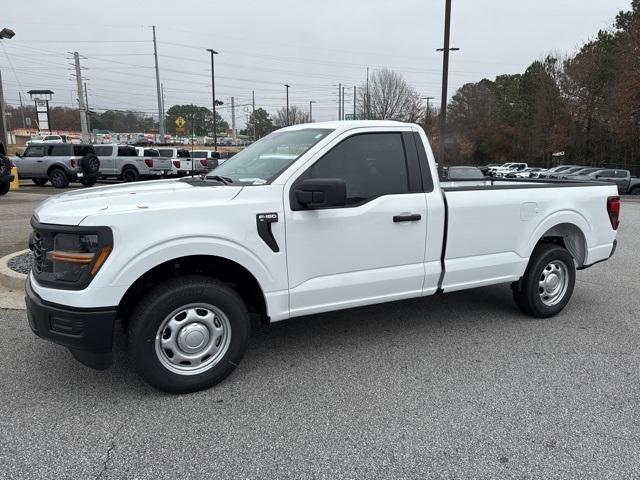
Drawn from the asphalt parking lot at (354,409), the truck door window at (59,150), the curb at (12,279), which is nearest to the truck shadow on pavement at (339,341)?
the asphalt parking lot at (354,409)

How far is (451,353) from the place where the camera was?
418 centimetres

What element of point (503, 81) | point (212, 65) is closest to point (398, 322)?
point (212, 65)

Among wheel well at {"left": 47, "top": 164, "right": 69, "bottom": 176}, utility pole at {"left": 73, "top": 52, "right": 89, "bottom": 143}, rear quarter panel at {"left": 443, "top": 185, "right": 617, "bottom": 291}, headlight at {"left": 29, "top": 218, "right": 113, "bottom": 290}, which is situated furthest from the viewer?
utility pole at {"left": 73, "top": 52, "right": 89, "bottom": 143}

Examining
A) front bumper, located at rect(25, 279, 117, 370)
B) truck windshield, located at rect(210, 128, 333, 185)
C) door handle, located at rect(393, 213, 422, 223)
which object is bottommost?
front bumper, located at rect(25, 279, 117, 370)

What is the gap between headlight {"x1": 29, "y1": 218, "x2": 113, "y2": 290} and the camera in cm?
300

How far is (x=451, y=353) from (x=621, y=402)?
4.08ft

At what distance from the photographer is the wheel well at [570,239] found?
5.14 m

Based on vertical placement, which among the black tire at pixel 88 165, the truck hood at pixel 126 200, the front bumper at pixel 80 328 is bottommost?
the front bumper at pixel 80 328

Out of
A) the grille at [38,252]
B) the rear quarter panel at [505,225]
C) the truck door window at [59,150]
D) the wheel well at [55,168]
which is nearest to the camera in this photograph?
the grille at [38,252]

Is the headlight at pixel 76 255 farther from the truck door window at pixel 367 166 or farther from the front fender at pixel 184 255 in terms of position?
the truck door window at pixel 367 166

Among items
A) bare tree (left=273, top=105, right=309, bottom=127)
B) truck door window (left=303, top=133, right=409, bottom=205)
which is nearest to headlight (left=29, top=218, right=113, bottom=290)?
truck door window (left=303, top=133, right=409, bottom=205)

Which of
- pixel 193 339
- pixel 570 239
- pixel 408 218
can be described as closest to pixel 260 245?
pixel 193 339

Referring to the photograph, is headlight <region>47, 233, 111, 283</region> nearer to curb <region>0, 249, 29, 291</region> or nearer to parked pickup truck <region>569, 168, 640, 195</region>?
curb <region>0, 249, 29, 291</region>

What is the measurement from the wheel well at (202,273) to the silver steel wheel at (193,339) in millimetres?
271
